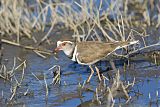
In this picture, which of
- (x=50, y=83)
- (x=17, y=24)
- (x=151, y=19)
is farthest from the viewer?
(x=151, y=19)

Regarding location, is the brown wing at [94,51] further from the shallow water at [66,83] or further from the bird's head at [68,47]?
the shallow water at [66,83]

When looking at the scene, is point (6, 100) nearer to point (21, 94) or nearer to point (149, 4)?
point (21, 94)

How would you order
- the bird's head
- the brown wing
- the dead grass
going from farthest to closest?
1. the dead grass
2. the bird's head
3. the brown wing

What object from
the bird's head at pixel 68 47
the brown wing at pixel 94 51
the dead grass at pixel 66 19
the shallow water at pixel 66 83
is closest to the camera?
the shallow water at pixel 66 83

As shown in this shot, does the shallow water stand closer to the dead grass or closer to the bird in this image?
the bird

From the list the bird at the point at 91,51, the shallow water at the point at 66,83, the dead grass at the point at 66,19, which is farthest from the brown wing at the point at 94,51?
the dead grass at the point at 66,19

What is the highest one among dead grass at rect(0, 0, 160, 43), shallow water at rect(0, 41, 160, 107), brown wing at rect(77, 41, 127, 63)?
dead grass at rect(0, 0, 160, 43)

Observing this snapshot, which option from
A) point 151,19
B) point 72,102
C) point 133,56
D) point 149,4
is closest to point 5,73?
point 72,102

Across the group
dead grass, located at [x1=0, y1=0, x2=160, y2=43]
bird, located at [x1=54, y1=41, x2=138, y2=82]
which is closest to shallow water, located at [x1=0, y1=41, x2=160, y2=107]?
bird, located at [x1=54, y1=41, x2=138, y2=82]

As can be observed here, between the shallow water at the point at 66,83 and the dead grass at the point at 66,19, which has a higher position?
the dead grass at the point at 66,19

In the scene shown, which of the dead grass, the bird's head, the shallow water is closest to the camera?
the shallow water

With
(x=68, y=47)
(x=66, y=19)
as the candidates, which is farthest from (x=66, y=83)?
(x=66, y=19)

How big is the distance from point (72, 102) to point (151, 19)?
4.34m

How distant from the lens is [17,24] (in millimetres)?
9945
